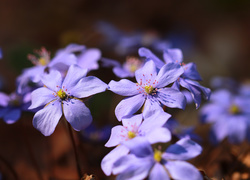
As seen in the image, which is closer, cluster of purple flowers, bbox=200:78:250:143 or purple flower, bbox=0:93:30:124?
purple flower, bbox=0:93:30:124

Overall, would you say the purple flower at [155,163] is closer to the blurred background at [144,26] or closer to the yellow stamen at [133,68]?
the yellow stamen at [133,68]

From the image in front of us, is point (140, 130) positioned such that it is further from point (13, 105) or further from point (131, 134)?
point (13, 105)

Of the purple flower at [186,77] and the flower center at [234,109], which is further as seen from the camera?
the flower center at [234,109]

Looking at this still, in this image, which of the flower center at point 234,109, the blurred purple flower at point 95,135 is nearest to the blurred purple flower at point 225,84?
the flower center at point 234,109

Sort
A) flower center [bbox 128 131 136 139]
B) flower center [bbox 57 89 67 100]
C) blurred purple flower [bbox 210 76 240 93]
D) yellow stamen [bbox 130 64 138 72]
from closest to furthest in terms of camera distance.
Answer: flower center [bbox 128 131 136 139] < flower center [bbox 57 89 67 100] < yellow stamen [bbox 130 64 138 72] < blurred purple flower [bbox 210 76 240 93]

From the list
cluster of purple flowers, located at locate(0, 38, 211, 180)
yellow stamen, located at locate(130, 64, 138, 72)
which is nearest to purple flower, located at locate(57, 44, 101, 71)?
cluster of purple flowers, located at locate(0, 38, 211, 180)

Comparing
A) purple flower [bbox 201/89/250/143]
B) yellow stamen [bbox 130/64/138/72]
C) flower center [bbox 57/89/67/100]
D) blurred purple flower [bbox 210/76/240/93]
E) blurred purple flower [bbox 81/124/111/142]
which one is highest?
flower center [bbox 57/89/67/100]

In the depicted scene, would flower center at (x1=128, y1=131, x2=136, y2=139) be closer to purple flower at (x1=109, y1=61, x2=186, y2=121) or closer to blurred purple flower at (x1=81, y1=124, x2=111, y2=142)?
purple flower at (x1=109, y1=61, x2=186, y2=121)

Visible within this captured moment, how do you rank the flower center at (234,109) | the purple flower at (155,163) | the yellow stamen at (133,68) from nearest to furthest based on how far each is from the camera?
the purple flower at (155,163) < the yellow stamen at (133,68) < the flower center at (234,109)
